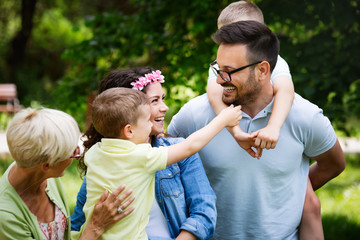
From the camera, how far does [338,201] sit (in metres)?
6.37

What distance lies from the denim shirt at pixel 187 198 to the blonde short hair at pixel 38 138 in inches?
22.2

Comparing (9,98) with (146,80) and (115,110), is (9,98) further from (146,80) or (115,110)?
(115,110)

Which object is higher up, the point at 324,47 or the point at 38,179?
the point at 38,179

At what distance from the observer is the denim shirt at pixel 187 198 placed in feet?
7.68

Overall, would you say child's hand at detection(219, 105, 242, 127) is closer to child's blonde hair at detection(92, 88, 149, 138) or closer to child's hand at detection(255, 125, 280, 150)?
child's hand at detection(255, 125, 280, 150)

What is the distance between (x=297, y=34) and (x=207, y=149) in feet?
8.71

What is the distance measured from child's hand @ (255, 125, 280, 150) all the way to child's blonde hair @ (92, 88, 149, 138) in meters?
0.63

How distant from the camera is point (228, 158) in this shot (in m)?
2.68

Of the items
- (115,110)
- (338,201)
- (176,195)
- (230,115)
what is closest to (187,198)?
(176,195)

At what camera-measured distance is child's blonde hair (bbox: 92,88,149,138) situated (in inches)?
87.7

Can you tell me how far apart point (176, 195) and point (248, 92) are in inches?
28.1

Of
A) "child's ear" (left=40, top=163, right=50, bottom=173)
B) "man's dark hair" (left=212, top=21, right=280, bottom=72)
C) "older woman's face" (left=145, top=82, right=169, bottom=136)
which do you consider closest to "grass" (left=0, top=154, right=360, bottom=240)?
"man's dark hair" (left=212, top=21, right=280, bottom=72)

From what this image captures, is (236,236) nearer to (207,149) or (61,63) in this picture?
(207,149)

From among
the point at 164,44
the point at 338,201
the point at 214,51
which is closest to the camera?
the point at 214,51
